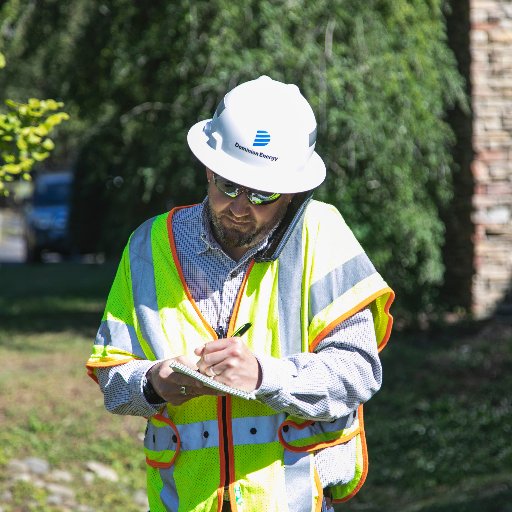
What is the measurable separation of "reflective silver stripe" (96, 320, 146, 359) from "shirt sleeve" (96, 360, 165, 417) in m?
0.04

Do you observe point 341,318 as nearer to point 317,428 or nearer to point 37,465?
point 317,428

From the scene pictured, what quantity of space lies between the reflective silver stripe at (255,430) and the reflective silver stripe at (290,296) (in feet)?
0.54

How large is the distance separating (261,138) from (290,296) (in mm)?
387

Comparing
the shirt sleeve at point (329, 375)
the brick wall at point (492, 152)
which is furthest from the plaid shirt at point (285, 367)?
the brick wall at point (492, 152)

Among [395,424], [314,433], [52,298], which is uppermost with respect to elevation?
[314,433]

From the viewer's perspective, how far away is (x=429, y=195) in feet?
33.7

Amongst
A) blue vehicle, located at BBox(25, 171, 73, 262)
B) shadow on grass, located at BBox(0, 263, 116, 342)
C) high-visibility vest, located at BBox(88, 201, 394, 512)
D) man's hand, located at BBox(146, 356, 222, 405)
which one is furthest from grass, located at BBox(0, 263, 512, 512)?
blue vehicle, located at BBox(25, 171, 73, 262)

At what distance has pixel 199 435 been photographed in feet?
9.29

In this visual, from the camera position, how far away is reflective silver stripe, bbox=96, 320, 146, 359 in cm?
287

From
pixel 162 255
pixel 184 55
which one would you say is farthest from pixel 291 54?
pixel 162 255

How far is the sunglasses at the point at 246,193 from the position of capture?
2.81m

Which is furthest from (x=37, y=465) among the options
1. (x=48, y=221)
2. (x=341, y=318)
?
(x=48, y=221)

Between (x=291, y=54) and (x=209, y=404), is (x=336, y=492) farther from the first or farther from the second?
(x=291, y=54)

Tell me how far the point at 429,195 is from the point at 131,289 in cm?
760
